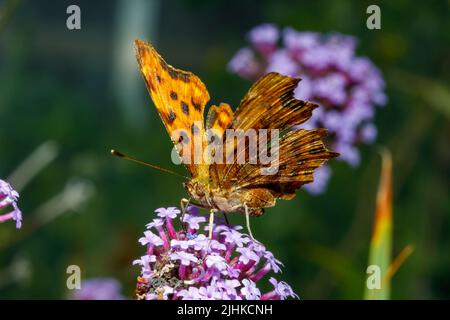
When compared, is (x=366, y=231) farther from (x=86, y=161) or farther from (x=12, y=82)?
(x=12, y=82)

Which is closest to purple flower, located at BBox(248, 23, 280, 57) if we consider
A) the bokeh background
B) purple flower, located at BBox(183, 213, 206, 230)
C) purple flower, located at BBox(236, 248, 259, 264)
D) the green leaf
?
the bokeh background

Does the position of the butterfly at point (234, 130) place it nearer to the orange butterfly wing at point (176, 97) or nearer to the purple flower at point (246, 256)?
the orange butterfly wing at point (176, 97)

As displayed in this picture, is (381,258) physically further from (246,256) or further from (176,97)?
(176,97)

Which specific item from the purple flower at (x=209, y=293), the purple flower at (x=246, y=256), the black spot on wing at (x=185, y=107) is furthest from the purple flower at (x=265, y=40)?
the purple flower at (x=209, y=293)

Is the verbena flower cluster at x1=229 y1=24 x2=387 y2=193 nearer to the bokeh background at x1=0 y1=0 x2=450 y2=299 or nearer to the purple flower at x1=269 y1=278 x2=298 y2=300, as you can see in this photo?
the bokeh background at x1=0 y1=0 x2=450 y2=299

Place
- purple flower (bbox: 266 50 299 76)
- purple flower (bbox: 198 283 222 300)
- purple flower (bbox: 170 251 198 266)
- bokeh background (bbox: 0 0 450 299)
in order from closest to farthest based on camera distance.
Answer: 1. purple flower (bbox: 198 283 222 300)
2. purple flower (bbox: 170 251 198 266)
3. purple flower (bbox: 266 50 299 76)
4. bokeh background (bbox: 0 0 450 299)

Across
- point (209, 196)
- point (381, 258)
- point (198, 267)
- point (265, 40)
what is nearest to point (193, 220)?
point (209, 196)

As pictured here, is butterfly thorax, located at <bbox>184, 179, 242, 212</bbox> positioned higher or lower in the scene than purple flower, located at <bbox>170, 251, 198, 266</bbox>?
higher

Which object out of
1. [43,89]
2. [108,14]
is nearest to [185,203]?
[43,89]
